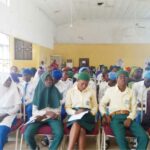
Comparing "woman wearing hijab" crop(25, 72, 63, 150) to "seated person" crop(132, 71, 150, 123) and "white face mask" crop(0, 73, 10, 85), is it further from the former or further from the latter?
"seated person" crop(132, 71, 150, 123)

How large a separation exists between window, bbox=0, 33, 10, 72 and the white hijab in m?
3.82

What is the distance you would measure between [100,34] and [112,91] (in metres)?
10.6

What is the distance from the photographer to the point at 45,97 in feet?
12.2

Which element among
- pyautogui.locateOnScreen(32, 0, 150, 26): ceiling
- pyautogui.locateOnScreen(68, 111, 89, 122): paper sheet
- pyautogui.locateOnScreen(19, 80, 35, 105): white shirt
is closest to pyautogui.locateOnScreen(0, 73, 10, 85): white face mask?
pyautogui.locateOnScreen(19, 80, 35, 105): white shirt

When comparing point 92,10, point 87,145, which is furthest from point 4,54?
point 92,10

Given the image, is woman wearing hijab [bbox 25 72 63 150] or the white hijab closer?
woman wearing hijab [bbox 25 72 63 150]

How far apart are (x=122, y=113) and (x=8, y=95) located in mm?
1646

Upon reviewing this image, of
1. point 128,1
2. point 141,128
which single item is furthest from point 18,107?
point 128,1

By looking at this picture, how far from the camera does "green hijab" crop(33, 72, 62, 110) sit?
3694 millimetres

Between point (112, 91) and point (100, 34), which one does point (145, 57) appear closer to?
point (100, 34)

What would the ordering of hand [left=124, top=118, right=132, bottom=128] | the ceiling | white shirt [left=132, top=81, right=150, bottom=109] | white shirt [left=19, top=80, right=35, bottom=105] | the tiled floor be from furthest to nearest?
the ceiling → white shirt [left=19, top=80, right=35, bottom=105] → the tiled floor → white shirt [left=132, top=81, right=150, bottom=109] → hand [left=124, top=118, right=132, bottom=128]

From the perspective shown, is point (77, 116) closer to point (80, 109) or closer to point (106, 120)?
point (80, 109)

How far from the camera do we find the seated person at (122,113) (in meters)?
3.28

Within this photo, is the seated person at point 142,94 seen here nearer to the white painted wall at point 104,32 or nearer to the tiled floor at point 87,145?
the tiled floor at point 87,145
